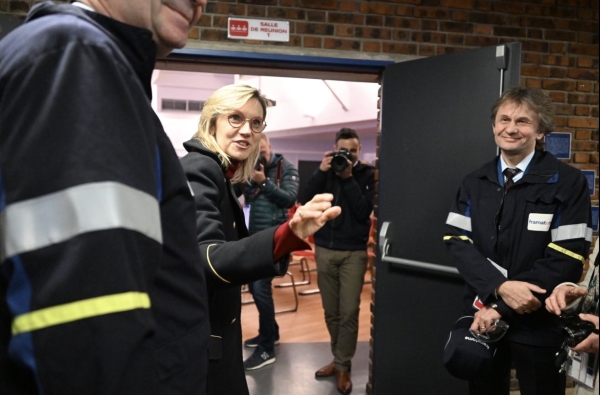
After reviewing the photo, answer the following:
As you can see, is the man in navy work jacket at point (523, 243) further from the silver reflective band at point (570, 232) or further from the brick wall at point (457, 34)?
the brick wall at point (457, 34)

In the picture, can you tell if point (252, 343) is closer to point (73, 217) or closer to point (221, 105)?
point (221, 105)

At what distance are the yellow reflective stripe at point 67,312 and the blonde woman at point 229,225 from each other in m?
0.56

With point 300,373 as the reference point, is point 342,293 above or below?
above

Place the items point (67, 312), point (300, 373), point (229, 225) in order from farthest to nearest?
point (300, 373) < point (229, 225) < point (67, 312)

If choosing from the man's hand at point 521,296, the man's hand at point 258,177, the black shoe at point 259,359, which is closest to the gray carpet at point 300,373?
the black shoe at point 259,359

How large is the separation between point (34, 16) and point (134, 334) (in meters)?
0.45

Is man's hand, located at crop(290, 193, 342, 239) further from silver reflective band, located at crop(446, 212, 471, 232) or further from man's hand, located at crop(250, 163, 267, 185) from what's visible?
man's hand, located at crop(250, 163, 267, 185)

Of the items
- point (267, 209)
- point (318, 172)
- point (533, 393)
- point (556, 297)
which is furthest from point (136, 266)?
point (267, 209)

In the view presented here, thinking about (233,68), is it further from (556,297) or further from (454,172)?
(556,297)

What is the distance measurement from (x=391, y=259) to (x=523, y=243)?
3.35 ft

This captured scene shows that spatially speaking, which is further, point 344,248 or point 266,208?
point 266,208

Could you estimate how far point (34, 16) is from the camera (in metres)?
0.70

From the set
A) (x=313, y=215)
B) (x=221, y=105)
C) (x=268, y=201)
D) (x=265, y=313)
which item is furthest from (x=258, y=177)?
(x=313, y=215)

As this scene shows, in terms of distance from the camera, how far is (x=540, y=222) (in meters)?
2.05
